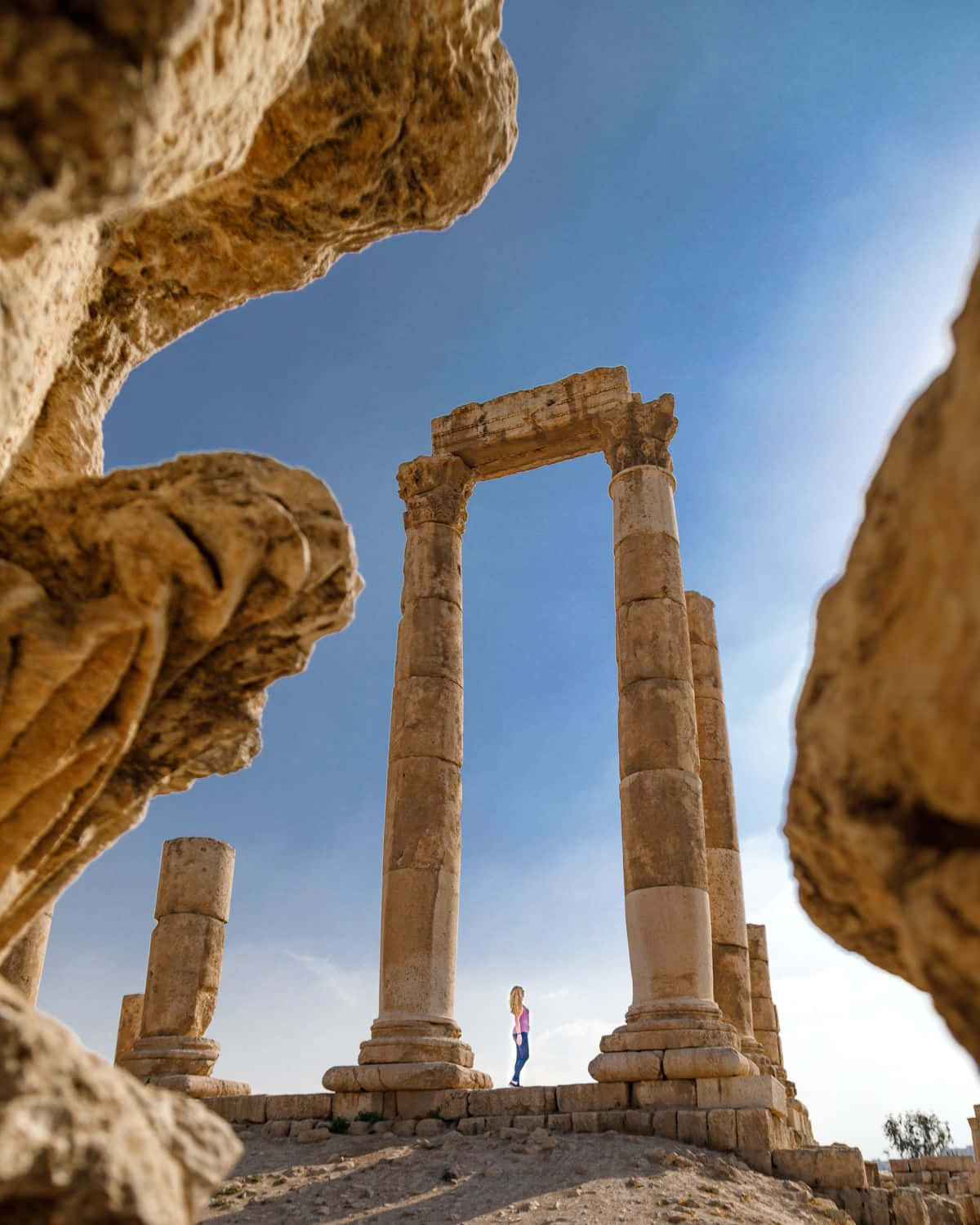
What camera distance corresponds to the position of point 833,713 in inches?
57.2

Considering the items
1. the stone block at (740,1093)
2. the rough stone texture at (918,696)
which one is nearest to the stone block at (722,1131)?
the stone block at (740,1093)

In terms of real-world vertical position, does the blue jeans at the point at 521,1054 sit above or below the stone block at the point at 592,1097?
above

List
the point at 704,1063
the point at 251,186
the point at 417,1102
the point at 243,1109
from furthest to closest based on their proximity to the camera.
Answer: the point at 243,1109
the point at 417,1102
the point at 704,1063
the point at 251,186

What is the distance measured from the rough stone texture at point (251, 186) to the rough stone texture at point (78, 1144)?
4.00 feet

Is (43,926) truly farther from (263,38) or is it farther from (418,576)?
(263,38)

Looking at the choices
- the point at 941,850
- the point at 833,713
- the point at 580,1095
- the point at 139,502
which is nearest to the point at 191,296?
the point at 139,502

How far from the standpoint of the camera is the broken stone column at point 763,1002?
1688 cm

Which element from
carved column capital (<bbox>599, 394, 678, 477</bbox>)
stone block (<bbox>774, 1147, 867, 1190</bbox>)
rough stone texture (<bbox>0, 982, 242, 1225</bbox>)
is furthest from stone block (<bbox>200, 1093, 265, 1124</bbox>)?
rough stone texture (<bbox>0, 982, 242, 1225</bbox>)

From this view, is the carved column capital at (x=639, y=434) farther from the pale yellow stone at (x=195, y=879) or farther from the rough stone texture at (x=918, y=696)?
the rough stone texture at (x=918, y=696)

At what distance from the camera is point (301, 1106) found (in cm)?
1160

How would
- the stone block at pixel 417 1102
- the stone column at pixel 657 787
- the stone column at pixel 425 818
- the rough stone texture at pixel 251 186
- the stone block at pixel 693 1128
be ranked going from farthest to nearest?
the stone column at pixel 425 818, the stone block at pixel 417 1102, the stone column at pixel 657 787, the stone block at pixel 693 1128, the rough stone texture at pixel 251 186

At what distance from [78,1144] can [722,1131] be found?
9582 mm

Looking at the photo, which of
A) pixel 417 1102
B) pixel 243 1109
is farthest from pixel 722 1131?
pixel 243 1109

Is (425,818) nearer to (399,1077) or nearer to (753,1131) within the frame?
(399,1077)
